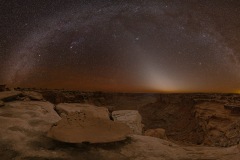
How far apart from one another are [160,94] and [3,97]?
46.8 feet

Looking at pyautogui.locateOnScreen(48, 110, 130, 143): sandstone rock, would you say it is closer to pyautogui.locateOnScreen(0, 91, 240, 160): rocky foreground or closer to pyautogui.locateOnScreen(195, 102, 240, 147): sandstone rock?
pyautogui.locateOnScreen(0, 91, 240, 160): rocky foreground

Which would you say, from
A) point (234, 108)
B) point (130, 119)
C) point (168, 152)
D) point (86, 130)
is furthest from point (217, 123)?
point (86, 130)

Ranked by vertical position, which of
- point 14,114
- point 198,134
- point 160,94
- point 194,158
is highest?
point 160,94

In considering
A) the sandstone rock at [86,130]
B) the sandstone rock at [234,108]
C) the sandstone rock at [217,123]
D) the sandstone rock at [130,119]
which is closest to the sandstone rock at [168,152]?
the sandstone rock at [86,130]

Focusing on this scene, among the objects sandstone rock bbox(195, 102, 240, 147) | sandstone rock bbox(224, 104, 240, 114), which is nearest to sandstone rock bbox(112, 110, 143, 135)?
sandstone rock bbox(195, 102, 240, 147)

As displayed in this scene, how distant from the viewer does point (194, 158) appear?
298 centimetres

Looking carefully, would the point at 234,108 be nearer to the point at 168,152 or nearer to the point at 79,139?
the point at 168,152

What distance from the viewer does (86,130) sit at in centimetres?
371

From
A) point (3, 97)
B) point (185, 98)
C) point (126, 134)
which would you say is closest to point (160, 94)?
point (185, 98)

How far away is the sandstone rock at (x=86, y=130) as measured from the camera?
129 inches

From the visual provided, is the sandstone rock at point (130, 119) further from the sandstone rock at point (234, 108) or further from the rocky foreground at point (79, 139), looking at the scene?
the sandstone rock at point (234, 108)

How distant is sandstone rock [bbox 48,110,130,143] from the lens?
328cm

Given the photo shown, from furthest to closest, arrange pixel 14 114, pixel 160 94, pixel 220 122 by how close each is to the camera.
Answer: pixel 160 94, pixel 220 122, pixel 14 114

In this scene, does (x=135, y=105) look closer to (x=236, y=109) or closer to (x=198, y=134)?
(x=198, y=134)
